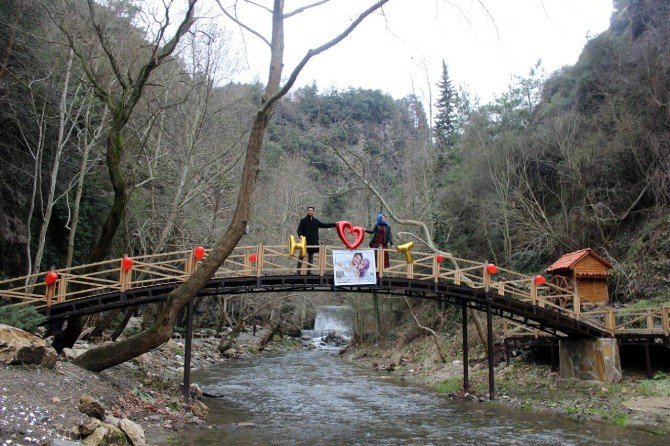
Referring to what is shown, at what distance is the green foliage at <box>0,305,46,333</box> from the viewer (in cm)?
1216

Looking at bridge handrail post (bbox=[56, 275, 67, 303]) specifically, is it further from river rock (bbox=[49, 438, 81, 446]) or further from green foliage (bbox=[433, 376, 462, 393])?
green foliage (bbox=[433, 376, 462, 393])

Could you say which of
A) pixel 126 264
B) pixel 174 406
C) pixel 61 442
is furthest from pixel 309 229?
pixel 61 442

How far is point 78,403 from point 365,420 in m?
7.32

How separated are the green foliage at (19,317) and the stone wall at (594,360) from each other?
1666cm

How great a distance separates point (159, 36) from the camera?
1438cm

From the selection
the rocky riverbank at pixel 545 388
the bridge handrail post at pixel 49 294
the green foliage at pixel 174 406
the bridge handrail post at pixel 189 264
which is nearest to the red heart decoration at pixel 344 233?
the bridge handrail post at pixel 189 264

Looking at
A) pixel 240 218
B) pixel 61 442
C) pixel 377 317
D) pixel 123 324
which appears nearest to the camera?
pixel 61 442

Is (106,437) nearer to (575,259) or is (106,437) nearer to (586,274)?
(575,259)

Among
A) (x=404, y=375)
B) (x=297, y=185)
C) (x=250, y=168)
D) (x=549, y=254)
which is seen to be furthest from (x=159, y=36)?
(x=297, y=185)

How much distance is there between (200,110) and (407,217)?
1413cm

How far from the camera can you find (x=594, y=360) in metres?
18.0

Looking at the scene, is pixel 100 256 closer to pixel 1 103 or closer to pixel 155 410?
pixel 155 410

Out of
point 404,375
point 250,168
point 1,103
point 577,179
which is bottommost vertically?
point 404,375

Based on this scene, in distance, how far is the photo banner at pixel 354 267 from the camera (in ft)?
55.5
